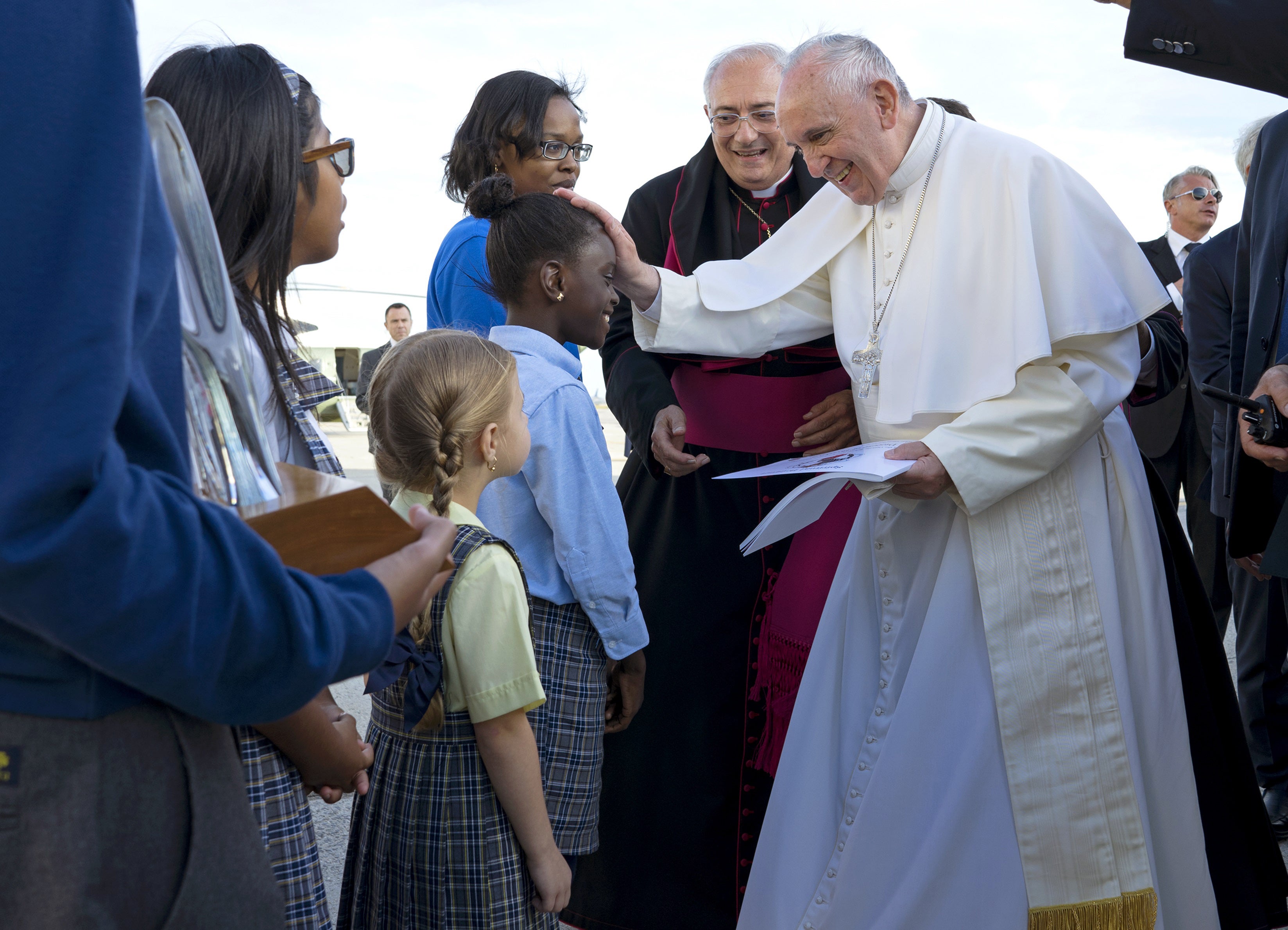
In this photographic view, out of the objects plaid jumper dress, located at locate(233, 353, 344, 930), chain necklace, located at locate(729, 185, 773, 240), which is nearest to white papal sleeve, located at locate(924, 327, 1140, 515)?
chain necklace, located at locate(729, 185, 773, 240)

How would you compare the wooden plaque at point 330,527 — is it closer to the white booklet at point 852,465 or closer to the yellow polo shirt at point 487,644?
the yellow polo shirt at point 487,644

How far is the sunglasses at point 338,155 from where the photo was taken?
160 centimetres

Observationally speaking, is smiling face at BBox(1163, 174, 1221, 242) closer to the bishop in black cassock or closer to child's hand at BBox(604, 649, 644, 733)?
the bishop in black cassock

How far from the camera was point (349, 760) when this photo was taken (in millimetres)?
1330

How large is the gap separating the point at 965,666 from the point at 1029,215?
0.95 metres

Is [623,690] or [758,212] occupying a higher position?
[758,212]

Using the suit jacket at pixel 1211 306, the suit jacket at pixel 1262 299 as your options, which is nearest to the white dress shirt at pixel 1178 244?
the suit jacket at pixel 1211 306

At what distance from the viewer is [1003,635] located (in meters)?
2.18

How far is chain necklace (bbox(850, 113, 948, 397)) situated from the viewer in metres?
2.42

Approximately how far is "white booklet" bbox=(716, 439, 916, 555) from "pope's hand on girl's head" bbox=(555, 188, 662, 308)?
636 millimetres

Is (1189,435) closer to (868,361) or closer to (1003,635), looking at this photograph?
(868,361)

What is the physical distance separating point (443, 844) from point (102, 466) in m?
1.17

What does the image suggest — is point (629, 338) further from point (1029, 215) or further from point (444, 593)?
point (444, 593)

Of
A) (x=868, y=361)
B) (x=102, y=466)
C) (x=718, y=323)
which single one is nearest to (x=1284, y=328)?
(x=868, y=361)
